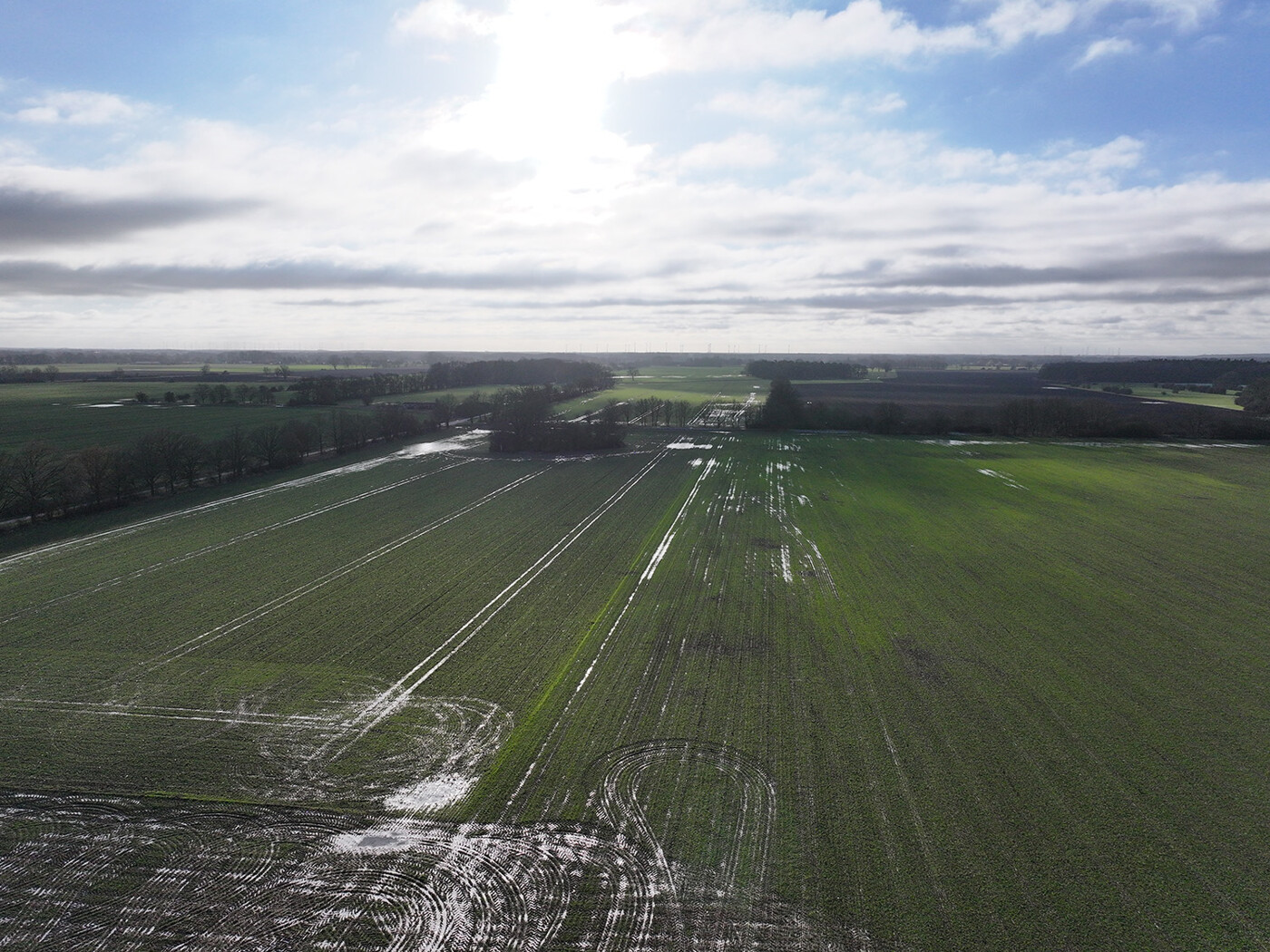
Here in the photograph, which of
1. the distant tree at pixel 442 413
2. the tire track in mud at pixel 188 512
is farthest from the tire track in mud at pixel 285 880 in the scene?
the distant tree at pixel 442 413

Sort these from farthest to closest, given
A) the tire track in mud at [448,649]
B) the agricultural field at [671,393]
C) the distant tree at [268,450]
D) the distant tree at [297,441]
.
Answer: the agricultural field at [671,393]
the distant tree at [297,441]
the distant tree at [268,450]
the tire track in mud at [448,649]

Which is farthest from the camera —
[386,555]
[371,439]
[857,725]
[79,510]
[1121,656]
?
[371,439]

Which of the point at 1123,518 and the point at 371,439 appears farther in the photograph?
the point at 371,439

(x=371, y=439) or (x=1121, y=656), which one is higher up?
(x=371, y=439)

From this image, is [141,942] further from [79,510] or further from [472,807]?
[79,510]

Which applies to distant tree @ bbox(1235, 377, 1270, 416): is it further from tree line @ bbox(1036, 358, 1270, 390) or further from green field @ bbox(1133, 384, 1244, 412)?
tree line @ bbox(1036, 358, 1270, 390)

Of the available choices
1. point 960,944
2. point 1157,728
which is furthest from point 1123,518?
point 960,944

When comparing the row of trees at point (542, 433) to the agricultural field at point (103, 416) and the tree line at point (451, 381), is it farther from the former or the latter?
the tree line at point (451, 381)
